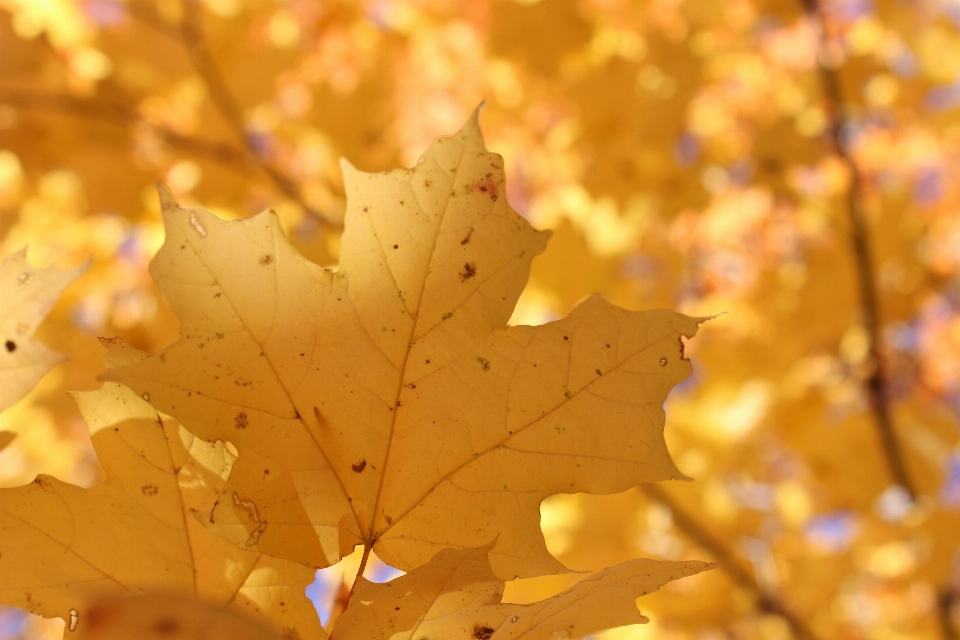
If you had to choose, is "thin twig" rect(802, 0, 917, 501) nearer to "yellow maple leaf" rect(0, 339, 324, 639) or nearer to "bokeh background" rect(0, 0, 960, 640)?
"bokeh background" rect(0, 0, 960, 640)

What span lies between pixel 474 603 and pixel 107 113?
187 centimetres

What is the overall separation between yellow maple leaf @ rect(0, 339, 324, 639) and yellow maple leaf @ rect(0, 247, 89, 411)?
0.14 ft

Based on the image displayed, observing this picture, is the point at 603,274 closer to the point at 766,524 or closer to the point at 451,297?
the point at 766,524

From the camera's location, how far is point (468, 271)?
0.50 meters

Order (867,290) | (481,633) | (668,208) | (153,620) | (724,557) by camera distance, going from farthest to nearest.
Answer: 1. (668,208)
2. (867,290)
3. (724,557)
4. (481,633)
5. (153,620)

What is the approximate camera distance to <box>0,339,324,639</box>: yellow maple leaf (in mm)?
479

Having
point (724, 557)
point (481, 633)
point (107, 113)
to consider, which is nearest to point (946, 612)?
A: point (724, 557)

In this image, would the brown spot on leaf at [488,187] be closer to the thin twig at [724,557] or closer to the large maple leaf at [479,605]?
the large maple leaf at [479,605]

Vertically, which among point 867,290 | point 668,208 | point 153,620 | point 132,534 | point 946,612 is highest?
point 668,208

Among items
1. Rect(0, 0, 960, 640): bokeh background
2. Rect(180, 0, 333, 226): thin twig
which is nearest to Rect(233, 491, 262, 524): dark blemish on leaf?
Rect(0, 0, 960, 640): bokeh background

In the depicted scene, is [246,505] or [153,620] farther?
[246,505]

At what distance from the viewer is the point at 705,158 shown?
73.8 inches

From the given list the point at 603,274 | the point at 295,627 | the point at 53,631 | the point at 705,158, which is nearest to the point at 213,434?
the point at 295,627

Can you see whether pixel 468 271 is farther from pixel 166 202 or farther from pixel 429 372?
pixel 166 202
